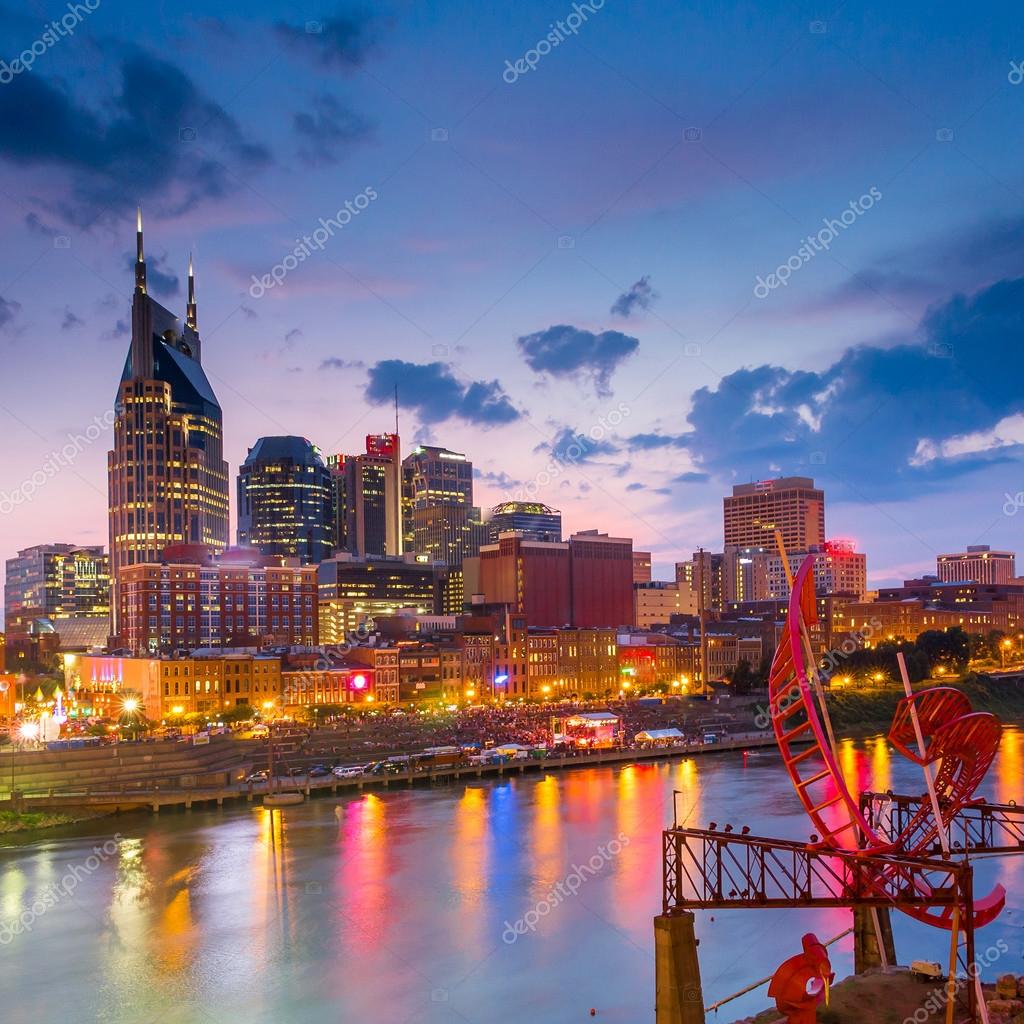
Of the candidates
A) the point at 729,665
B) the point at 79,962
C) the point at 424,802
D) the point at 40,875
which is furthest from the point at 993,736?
the point at 729,665

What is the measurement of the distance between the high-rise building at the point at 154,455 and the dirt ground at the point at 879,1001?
144 meters

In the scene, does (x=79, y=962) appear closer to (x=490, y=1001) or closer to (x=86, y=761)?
(x=490, y=1001)

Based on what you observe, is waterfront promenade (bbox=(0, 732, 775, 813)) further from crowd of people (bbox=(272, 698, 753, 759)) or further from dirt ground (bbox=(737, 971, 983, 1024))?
dirt ground (bbox=(737, 971, 983, 1024))

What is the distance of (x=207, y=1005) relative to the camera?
30062mm

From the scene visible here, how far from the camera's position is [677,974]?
824 inches

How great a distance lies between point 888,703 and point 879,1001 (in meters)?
90.0

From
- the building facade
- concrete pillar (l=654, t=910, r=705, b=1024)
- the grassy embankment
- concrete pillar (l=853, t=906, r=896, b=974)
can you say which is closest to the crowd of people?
the grassy embankment

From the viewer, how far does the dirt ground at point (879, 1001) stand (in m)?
21.5

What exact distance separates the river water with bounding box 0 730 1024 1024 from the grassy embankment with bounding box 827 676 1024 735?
142 ft

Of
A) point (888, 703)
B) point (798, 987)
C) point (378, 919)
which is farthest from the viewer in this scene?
point (888, 703)

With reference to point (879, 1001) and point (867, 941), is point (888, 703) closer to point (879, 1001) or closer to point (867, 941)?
point (867, 941)

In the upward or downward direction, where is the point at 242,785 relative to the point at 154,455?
downward

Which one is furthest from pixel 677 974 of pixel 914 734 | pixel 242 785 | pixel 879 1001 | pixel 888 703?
pixel 888 703

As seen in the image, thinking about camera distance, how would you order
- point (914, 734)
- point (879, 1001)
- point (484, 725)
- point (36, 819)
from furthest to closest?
point (484, 725) < point (36, 819) < point (914, 734) < point (879, 1001)
